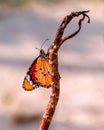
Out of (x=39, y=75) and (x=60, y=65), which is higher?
(x=60, y=65)

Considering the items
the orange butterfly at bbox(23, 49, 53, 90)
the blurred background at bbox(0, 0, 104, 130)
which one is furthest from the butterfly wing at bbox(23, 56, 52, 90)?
the blurred background at bbox(0, 0, 104, 130)

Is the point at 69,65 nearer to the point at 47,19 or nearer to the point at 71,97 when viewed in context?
the point at 71,97

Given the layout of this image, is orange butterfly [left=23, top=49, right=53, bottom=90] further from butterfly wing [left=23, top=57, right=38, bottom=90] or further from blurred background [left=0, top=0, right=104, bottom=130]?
blurred background [left=0, top=0, right=104, bottom=130]

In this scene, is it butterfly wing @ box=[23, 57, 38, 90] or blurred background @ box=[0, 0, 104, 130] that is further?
blurred background @ box=[0, 0, 104, 130]

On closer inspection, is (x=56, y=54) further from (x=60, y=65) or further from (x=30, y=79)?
(x=60, y=65)

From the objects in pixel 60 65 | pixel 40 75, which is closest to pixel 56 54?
pixel 40 75

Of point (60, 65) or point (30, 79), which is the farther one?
point (60, 65)
